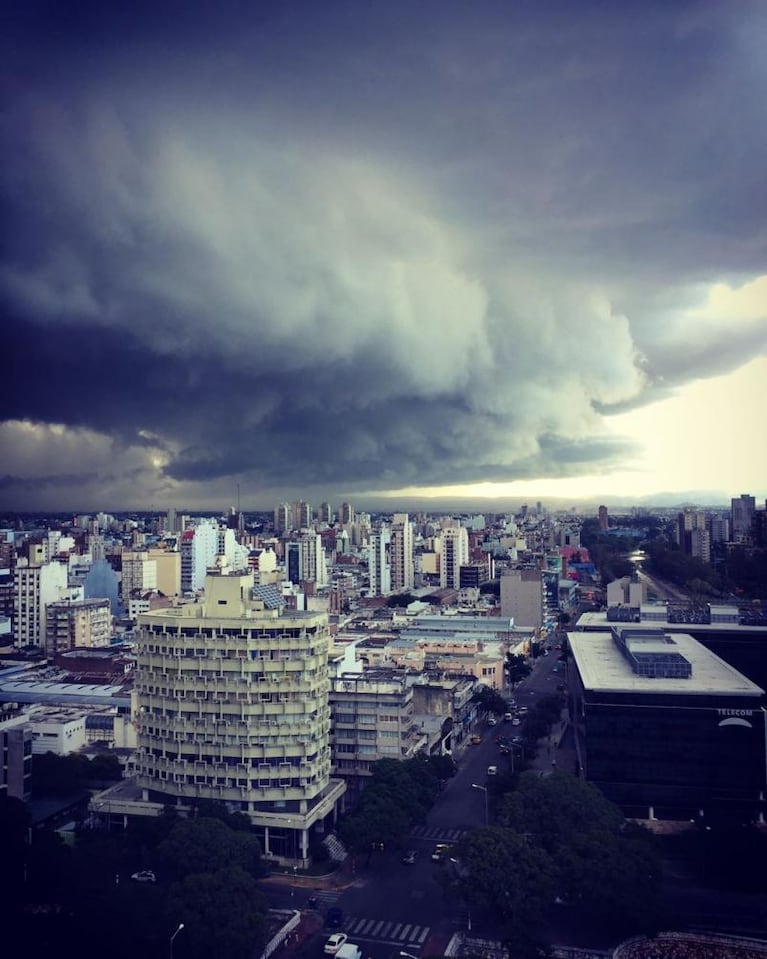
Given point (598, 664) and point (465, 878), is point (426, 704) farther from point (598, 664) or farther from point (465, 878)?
point (465, 878)

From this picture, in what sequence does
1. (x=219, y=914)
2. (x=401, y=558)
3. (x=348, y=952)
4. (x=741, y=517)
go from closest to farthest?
(x=219, y=914), (x=348, y=952), (x=741, y=517), (x=401, y=558)

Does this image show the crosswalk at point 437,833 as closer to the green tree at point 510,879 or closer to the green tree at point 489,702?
the green tree at point 510,879

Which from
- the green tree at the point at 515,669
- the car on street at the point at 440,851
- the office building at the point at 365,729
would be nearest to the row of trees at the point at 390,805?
the car on street at the point at 440,851

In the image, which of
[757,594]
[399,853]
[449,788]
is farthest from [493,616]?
[399,853]

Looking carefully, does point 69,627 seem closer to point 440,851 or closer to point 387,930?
point 440,851

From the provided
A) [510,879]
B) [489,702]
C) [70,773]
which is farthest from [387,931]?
[489,702]

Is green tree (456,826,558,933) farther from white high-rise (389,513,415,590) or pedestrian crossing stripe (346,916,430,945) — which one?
white high-rise (389,513,415,590)
